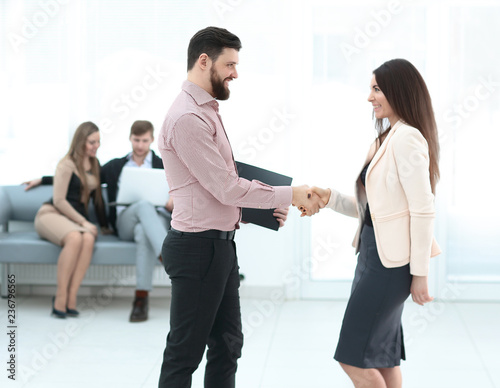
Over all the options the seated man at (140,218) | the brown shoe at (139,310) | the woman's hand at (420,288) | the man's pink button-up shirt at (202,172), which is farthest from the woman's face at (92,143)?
the woman's hand at (420,288)

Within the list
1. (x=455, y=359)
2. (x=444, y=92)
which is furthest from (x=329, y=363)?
(x=444, y=92)

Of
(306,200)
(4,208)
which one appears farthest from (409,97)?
(4,208)

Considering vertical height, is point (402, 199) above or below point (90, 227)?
above

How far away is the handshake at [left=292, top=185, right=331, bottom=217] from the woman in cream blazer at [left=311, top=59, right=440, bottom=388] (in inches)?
9.2

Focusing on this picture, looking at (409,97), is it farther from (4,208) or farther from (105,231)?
(4,208)

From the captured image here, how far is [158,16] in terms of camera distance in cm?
483

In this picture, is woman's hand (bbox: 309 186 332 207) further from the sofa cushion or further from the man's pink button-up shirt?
the sofa cushion

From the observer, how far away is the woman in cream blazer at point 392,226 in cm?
212

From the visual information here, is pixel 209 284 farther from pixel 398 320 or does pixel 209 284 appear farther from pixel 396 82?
pixel 396 82

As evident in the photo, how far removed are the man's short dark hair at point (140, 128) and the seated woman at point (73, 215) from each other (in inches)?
9.4

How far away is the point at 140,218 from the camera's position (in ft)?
14.4

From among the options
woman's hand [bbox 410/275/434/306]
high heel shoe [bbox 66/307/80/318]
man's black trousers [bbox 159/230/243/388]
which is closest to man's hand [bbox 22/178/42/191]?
high heel shoe [bbox 66/307/80/318]

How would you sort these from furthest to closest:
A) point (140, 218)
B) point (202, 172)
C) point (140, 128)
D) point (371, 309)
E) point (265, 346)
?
point (140, 128) → point (140, 218) → point (265, 346) → point (371, 309) → point (202, 172)

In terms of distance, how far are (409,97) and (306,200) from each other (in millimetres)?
525
